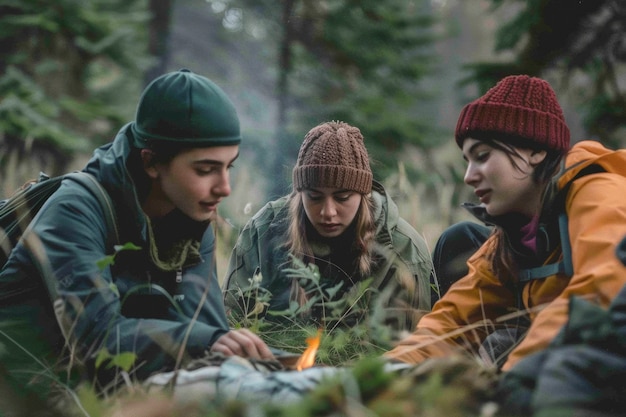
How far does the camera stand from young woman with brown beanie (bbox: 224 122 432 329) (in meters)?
3.31

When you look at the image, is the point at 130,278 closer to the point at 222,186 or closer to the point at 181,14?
the point at 222,186

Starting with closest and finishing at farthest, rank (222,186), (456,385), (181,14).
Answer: (456,385)
(222,186)
(181,14)

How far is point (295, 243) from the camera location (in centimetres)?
340

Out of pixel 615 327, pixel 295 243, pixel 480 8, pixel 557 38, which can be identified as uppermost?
pixel 480 8

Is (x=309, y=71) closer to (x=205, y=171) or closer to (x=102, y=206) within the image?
(x=205, y=171)

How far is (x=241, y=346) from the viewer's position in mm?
1994

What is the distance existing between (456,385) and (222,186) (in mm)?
1147

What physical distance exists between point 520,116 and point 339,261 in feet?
4.16

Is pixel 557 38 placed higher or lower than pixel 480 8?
lower

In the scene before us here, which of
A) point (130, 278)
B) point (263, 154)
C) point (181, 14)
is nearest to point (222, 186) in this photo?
point (130, 278)

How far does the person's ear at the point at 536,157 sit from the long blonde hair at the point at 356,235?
1.06m

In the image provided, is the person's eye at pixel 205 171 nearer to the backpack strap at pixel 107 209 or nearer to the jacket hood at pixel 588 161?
the backpack strap at pixel 107 209

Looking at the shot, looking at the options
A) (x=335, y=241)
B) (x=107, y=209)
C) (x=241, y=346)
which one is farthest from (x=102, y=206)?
(x=335, y=241)

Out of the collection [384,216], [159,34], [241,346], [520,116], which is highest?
[159,34]
